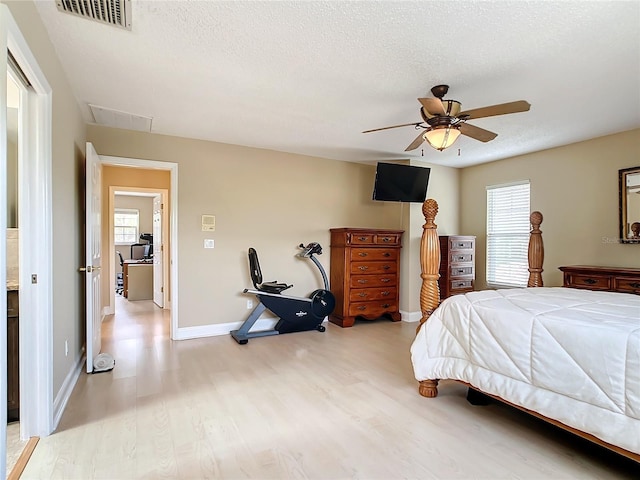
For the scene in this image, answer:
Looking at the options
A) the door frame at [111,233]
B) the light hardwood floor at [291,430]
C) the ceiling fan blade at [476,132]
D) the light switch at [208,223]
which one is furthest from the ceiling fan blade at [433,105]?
the door frame at [111,233]

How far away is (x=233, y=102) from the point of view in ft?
10.0

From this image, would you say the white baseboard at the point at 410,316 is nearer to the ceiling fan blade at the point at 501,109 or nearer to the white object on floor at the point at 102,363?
the ceiling fan blade at the point at 501,109

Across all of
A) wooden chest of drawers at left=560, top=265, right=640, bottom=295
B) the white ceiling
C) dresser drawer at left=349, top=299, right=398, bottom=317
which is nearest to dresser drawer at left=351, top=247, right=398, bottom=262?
dresser drawer at left=349, top=299, right=398, bottom=317

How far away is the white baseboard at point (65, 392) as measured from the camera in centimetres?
221

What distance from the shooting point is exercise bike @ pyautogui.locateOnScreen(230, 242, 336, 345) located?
414 cm

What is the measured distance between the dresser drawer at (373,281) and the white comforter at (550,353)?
7.32ft

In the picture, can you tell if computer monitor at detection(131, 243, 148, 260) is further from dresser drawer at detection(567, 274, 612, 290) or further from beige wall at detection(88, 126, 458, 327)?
dresser drawer at detection(567, 274, 612, 290)

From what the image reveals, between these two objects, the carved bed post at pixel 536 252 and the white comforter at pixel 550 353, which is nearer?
the white comforter at pixel 550 353

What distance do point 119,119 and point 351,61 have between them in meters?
2.54

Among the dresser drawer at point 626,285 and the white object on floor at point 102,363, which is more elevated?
the dresser drawer at point 626,285

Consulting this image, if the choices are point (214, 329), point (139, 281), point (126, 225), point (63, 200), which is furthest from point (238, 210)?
point (126, 225)

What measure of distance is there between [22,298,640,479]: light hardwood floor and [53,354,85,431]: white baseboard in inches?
2.0

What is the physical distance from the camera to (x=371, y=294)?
4.91m

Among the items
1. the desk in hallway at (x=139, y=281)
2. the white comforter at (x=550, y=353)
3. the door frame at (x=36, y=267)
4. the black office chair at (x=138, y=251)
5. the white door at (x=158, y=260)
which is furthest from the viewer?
the black office chair at (x=138, y=251)
